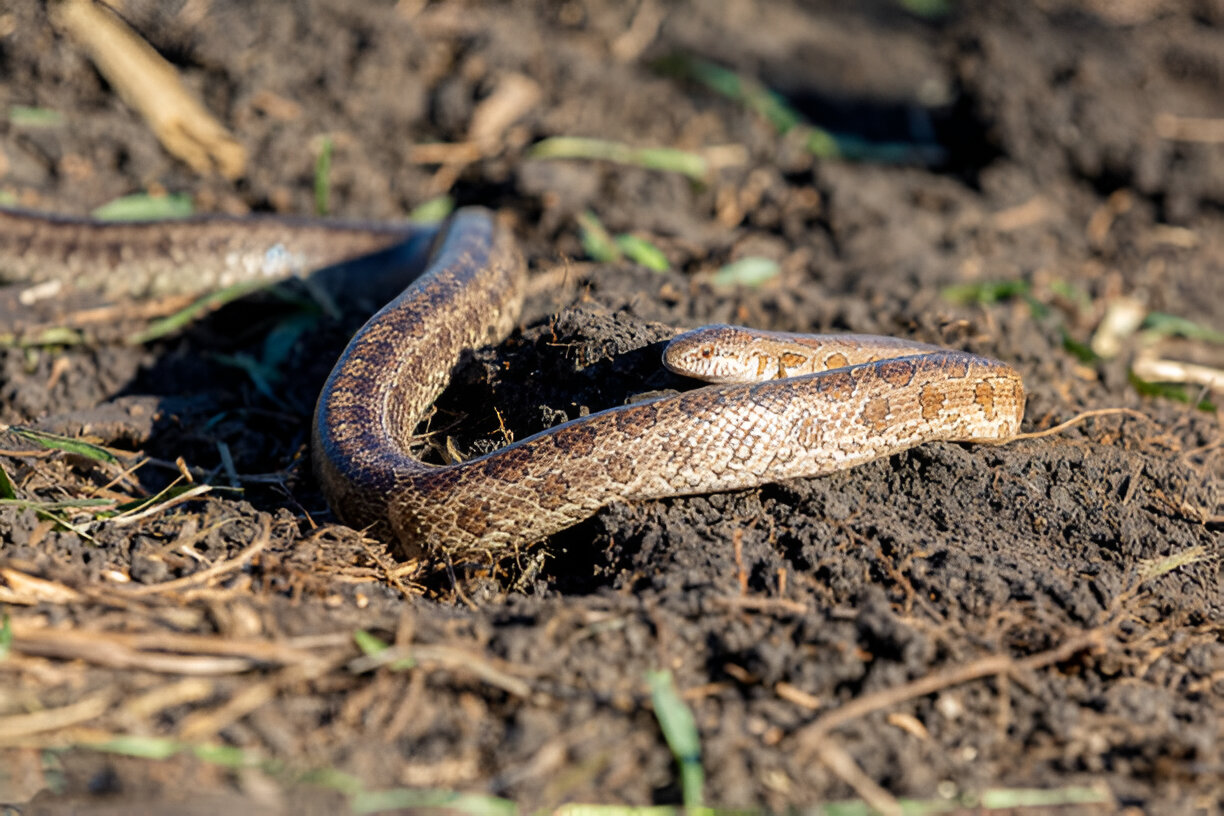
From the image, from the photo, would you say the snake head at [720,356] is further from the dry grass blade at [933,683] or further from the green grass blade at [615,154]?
the green grass blade at [615,154]

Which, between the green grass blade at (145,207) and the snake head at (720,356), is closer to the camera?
the snake head at (720,356)

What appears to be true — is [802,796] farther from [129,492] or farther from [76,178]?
[76,178]

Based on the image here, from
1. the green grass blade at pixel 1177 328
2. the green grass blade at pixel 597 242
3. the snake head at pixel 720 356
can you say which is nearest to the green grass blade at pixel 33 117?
the green grass blade at pixel 597 242

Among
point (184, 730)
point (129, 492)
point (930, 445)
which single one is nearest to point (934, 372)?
point (930, 445)

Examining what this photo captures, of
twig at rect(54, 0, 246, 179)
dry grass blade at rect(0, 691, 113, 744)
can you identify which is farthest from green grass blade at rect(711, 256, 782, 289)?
dry grass blade at rect(0, 691, 113, 744)

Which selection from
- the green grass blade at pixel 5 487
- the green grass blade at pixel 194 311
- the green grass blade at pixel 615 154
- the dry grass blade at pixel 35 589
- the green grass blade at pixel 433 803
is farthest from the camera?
the green grass blade at pixel 615 154
